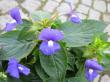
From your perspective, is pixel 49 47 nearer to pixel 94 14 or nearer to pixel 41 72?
pixel 41 72

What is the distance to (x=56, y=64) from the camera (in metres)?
1.32

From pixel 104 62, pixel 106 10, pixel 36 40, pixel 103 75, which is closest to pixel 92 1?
pixel 106 10

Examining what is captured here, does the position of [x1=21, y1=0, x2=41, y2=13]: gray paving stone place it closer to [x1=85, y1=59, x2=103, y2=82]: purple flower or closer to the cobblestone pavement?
the cobblestone pavement

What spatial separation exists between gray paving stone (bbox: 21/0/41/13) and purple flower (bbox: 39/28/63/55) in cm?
185

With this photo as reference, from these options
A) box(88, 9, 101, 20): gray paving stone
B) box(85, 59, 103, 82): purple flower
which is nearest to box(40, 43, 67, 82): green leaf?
box(85, 59, 103, 82): purple flower

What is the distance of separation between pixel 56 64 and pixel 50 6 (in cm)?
187

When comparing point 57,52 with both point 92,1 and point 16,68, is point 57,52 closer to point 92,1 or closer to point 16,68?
point 16,68

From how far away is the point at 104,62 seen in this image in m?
1.48

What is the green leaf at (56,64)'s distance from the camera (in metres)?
1.30

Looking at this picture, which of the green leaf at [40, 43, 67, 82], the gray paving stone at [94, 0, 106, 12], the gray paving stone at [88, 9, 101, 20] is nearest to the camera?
the green leaf at [40, 43, 67, 82]

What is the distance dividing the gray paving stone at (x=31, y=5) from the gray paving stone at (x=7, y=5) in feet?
0.30

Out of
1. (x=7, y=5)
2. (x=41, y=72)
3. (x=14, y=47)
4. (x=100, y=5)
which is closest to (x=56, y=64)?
(x=41, y=72)

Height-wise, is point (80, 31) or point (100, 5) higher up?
point (80, 31)

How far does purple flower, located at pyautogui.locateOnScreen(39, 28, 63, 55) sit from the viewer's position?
1.20 metres
